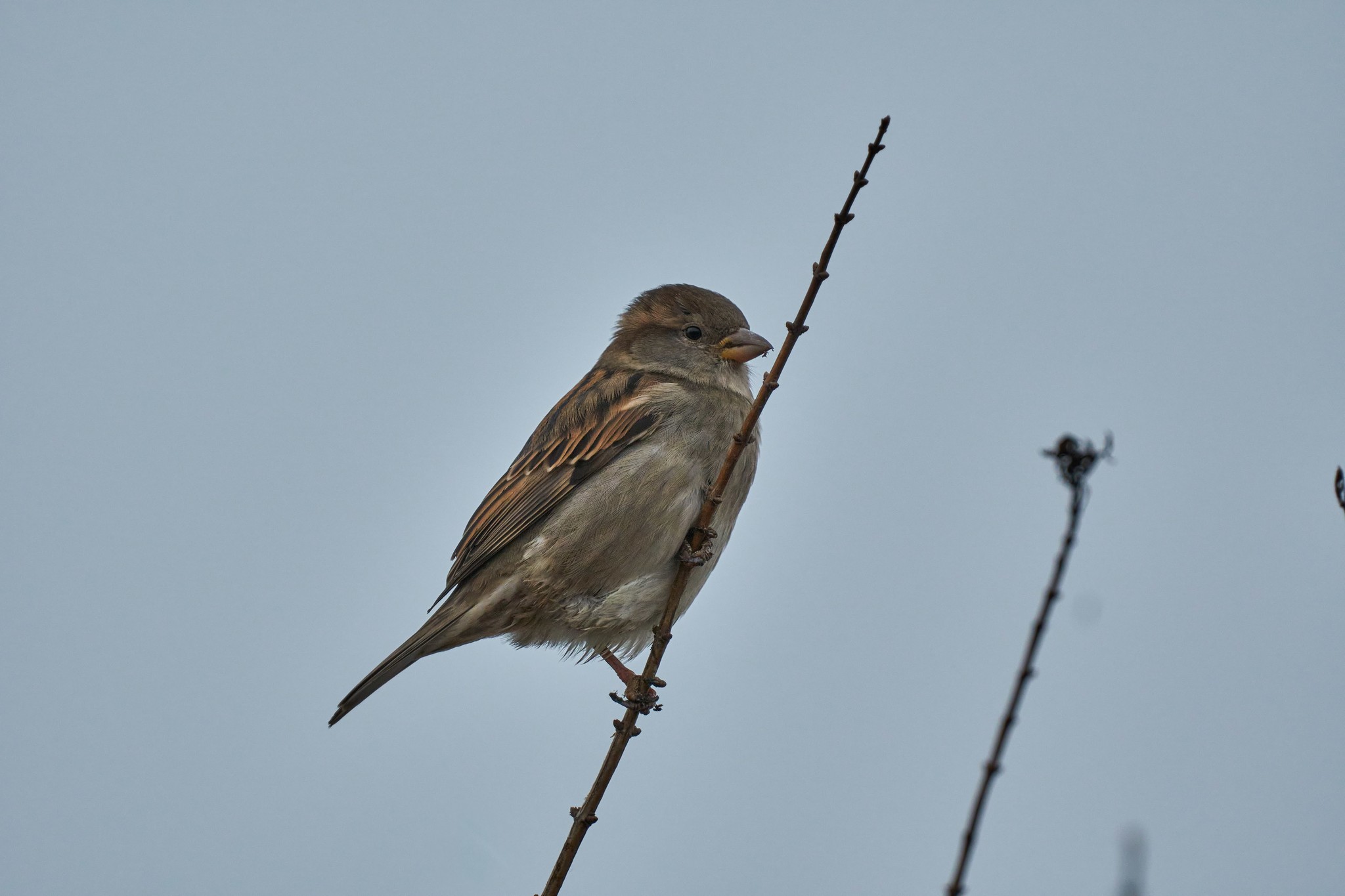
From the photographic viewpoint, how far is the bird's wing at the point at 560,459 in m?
6.34

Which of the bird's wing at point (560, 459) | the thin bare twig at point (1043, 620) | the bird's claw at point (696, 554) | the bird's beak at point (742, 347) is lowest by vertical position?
the thin bare twig at point (1043, 620)

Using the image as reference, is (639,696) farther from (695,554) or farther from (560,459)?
(560,459)

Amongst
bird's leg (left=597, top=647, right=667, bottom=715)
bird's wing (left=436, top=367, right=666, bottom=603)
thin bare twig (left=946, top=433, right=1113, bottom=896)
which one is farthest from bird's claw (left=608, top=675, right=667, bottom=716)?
thin bare twig (left=946, top=433, right=1113, bottom=896)

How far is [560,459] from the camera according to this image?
650cm

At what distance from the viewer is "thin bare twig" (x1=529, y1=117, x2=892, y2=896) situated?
12.3 ft

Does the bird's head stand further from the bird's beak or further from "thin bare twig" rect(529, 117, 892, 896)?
"thin bare twig" rect(529, 117, 892, 896)

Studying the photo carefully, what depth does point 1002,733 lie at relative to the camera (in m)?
2.21

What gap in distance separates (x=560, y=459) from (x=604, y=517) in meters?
0.60

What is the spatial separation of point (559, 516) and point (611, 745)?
215 cm

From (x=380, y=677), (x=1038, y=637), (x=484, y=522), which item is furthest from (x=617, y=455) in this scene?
(x=1038, y=637)

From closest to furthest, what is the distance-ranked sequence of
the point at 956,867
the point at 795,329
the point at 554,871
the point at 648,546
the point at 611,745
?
the point at 956,867 < the point at 554,871 < the point at 795,329 < the point at 611,745 < the point at 648,546

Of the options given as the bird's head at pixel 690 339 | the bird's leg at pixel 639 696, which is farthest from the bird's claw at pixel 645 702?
the bird's head at pixel 690 339

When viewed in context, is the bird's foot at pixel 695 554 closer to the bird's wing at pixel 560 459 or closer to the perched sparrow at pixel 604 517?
the perched sparrow at pixel 604 517

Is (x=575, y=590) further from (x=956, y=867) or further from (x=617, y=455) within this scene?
(x=956, y=867)
